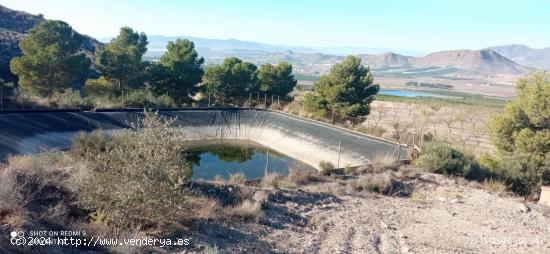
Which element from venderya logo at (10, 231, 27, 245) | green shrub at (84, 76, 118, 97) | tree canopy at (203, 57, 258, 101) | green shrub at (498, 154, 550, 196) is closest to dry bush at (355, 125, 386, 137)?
green shrub at (498, 154, 550, 196)

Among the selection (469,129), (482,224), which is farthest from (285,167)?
(469,129)

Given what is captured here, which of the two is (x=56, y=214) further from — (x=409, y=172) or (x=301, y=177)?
(x=409, y=172)

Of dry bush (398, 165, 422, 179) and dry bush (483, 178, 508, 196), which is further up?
dry bush (398, 165, 422, 179)

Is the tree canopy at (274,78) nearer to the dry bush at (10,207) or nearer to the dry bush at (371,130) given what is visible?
the dry bush at (371,130)

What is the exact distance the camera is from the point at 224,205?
36.6 feet

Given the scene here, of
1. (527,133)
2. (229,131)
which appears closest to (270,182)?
(527,133)

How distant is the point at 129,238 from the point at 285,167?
16991 mm

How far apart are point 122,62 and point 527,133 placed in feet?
94.1

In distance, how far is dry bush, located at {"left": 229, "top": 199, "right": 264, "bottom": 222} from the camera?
10.3 meters

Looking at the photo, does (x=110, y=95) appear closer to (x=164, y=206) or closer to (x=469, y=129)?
(x=164, y=206)

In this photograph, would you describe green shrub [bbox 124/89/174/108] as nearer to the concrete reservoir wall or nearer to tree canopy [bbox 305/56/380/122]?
the concrete reservoir wall

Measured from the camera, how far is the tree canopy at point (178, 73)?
35.4 meters

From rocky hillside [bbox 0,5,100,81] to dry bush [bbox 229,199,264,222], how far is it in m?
37.5

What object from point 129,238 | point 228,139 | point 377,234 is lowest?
point 228,139
